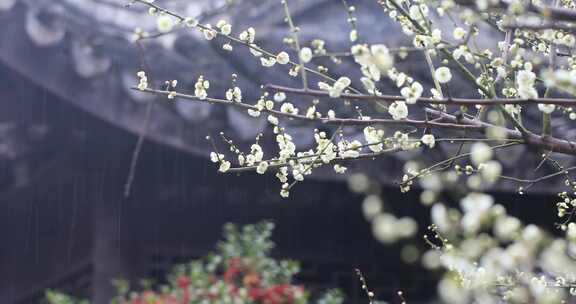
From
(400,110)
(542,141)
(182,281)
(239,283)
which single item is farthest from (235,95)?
(239,283)

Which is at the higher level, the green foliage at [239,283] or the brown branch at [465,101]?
the brown branch at [465,101]

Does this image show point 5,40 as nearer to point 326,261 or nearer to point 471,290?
point 326,261

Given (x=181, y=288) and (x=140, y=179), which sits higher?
(x=140, y=179)

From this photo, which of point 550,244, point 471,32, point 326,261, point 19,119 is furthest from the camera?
point 326,261

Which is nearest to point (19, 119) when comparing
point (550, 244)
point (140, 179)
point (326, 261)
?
point (140, 179)

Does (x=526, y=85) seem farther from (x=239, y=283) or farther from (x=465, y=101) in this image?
(x=239, y=283)

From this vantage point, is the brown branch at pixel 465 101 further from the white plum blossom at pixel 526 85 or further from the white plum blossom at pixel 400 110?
the white plum blossom at pixel 400 110

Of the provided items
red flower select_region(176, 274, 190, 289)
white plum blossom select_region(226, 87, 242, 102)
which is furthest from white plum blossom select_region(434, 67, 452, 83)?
red flower select_region(176, 274, 190, 289)

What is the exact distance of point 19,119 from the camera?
5.29 meters

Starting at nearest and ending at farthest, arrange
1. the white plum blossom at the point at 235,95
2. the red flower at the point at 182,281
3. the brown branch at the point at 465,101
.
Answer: the brown branch at the point at 465,101, the white plum blossom at the point at 235,95, the red flower at the point at 182,281

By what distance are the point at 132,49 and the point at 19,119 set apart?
1.05 m

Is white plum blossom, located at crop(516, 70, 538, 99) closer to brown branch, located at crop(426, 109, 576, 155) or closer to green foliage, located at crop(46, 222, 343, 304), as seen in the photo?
brown branch, located at crop(426, 109, 576, 155)

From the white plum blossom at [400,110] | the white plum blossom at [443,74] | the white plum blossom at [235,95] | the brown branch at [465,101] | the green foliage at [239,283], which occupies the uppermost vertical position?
the white plum blossom at [235,95]

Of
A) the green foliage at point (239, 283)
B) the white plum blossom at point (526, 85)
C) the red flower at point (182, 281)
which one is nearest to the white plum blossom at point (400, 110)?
the white plum blossom at point (526, 85)
